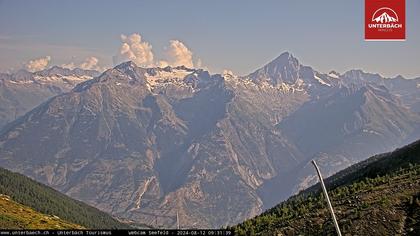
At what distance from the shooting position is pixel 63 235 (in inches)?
656

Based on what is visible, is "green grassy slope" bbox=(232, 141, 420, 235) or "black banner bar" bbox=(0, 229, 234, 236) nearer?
"black banner bar" bbox=(0, 229, 234, 236)

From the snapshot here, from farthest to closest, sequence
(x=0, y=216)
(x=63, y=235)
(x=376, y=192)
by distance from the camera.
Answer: (x=0, y=216)
(x=376, y=192)
(x=63, y=235)

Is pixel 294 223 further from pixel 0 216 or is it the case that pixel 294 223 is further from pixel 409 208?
pixel 0 216

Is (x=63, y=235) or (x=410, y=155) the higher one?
(x=63, y=235)

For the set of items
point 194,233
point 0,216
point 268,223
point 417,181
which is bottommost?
point 0,216

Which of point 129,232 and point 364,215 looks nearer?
point 129,232

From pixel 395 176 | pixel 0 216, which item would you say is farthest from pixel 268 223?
pixel 0 216

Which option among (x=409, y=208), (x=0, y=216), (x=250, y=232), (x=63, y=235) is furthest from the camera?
(x=0, y=216)

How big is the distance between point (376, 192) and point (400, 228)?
313 inches

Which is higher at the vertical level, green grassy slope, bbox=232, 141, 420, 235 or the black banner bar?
the black banner bar

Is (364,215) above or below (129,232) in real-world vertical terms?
below

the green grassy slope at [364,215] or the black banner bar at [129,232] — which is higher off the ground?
the black banner bar at [129,232]

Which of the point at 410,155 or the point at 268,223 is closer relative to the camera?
the point at 268,223

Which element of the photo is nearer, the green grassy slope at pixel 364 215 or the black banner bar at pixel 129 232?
the black banner bar at pixel 129 232
